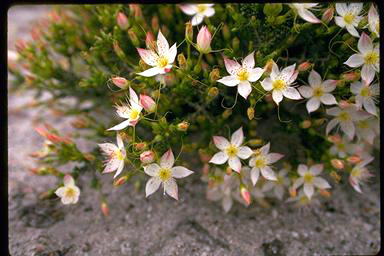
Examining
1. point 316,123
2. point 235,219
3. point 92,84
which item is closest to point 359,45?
point 316,123

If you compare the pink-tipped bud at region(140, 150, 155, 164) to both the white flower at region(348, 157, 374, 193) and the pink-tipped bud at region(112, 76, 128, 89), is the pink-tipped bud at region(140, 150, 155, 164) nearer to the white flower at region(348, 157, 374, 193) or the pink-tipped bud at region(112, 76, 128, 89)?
the pink-tipped bud at region(112, 76, 128, 89)

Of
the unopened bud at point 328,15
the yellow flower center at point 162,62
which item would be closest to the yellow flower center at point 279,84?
the unopened bud at point 328,15

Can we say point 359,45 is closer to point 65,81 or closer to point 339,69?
point 339,69

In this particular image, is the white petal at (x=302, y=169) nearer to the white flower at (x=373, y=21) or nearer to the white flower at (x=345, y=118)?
the white flower at (x=345, y=118)

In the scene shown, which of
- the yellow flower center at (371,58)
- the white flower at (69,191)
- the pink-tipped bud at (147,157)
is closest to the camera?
the pink-tipped bud at (147,157)

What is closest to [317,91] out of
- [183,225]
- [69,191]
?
[183,225]
